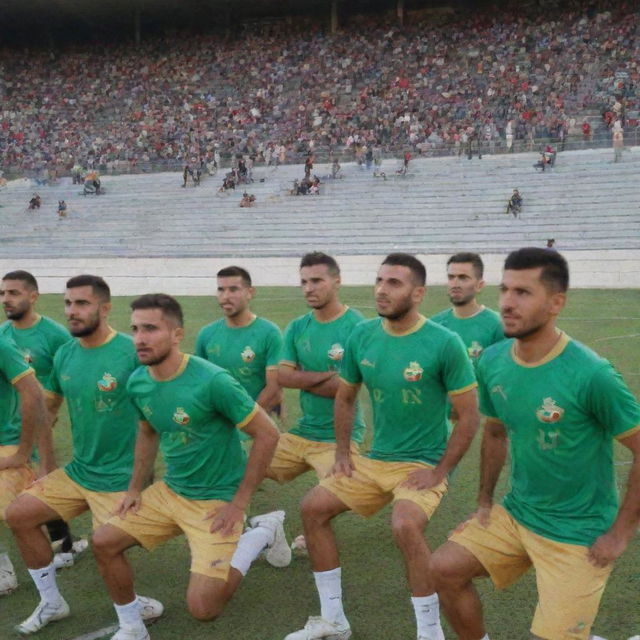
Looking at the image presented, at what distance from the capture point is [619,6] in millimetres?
40000

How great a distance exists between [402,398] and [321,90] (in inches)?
1584

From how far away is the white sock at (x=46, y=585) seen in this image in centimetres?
527

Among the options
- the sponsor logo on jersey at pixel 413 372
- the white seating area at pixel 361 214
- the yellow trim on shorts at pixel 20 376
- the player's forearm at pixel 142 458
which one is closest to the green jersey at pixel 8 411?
the yellow trim on shorts at pixel 20 376

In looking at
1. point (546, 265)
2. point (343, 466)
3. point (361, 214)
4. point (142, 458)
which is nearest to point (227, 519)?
point (142, 458)

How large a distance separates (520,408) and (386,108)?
37.5 m

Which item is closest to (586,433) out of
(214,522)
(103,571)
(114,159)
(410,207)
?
(214,522)

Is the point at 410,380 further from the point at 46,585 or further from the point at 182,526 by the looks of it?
the point at 46,585

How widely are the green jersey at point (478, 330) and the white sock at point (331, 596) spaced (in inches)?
112

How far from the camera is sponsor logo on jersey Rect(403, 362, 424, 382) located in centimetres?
527

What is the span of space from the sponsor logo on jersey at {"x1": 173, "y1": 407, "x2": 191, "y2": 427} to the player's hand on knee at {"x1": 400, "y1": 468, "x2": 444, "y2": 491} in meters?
1.43

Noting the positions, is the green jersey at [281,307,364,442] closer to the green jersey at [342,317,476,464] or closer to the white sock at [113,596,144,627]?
the green jersey at [342,317,476,464]

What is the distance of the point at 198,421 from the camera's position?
510cm

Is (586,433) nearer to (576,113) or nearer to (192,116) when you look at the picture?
(576,113)

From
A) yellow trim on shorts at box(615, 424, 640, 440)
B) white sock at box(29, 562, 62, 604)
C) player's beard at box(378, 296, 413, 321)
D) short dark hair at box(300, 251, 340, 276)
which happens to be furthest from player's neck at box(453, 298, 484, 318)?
white sock at box(29, 562, 62, 604)
